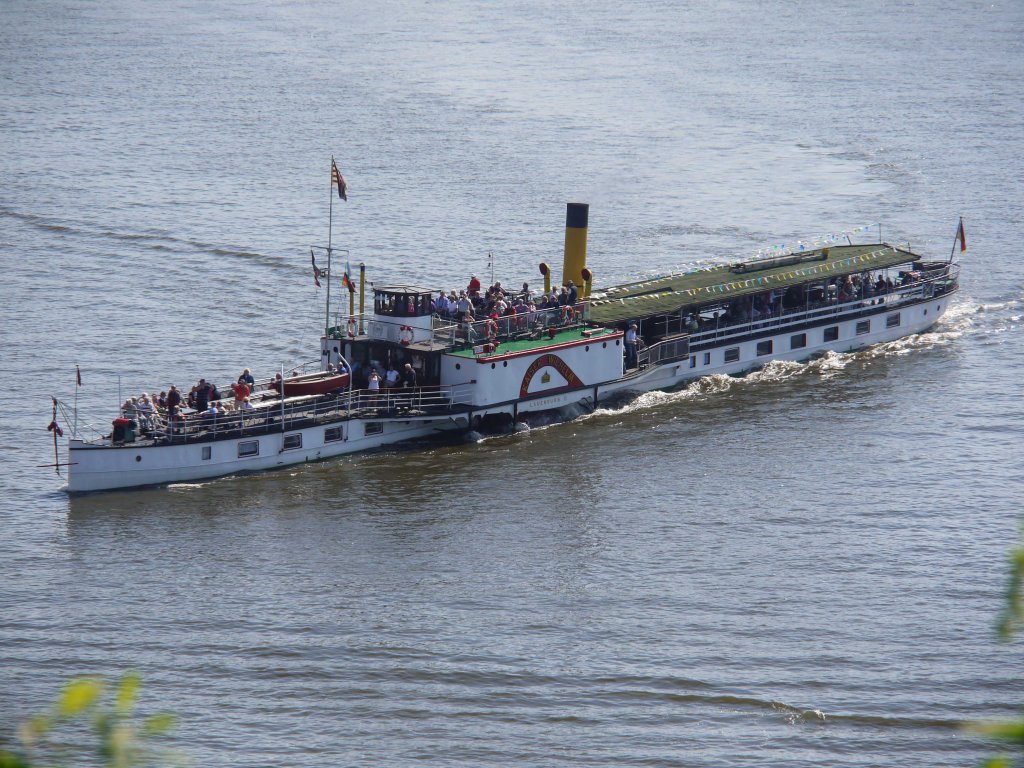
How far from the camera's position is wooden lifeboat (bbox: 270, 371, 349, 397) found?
142 ft

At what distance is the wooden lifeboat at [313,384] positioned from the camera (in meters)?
43.2

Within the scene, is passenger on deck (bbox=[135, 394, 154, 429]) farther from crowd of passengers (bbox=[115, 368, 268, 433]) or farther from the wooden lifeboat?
the wooden lifeboat

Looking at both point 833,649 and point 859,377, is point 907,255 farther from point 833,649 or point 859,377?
point 833,649

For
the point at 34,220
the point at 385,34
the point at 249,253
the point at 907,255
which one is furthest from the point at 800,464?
the point at 385,34

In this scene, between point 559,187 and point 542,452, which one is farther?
point 559,187

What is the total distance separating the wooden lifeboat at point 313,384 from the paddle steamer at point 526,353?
0.05m

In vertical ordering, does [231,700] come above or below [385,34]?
below

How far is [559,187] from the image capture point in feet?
260

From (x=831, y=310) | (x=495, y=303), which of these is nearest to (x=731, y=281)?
(x=831, y=310)

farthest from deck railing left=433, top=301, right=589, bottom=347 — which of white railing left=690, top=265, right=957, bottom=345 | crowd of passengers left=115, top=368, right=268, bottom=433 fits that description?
crowd of passengers left=115, top=368, right=268, bottom=433

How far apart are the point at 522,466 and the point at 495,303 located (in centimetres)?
721

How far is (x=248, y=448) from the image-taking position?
136ft

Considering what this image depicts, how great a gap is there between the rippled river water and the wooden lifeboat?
7.84 ft

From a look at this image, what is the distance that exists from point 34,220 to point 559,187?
28.1 metres
